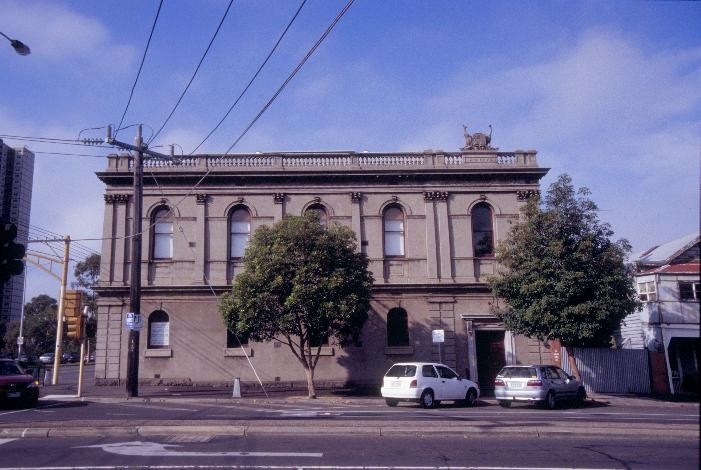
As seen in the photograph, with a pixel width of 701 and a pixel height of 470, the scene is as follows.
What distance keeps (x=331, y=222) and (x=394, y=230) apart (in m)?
3.13

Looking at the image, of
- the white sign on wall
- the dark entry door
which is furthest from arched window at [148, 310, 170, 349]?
the dark entry door

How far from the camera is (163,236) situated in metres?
29.1

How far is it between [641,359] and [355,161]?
16.3 m

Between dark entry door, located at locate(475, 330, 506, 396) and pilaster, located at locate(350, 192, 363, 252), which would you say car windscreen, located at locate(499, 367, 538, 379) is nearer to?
dark entry door, located at locate(475, 330, 506, 396)

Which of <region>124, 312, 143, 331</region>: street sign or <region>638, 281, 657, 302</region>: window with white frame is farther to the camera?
<region>638, 281, 657, 302</region>: window with white frame

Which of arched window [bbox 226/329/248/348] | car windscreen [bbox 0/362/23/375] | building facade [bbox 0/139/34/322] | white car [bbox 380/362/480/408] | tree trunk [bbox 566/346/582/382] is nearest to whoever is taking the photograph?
car windscreen [bbox 0/362/23/375]

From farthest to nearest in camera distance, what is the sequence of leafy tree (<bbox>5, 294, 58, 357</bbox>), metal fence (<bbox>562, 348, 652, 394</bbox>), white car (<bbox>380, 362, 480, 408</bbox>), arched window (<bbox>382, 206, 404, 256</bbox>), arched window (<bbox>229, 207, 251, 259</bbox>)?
1. leafy tree (<bbox>5, 294, 58, 357</bbox>)
2. arched window (<bbox>382, 206, 404, 256</bbox>)
3. arched window (<bbox>229, 207, 251, 259</bbox>)
4. metal fence (<bbox>562, 348, 652, 394</bbox>)
5. white car (<bbox>380, 362, 480, 408</bbox>)

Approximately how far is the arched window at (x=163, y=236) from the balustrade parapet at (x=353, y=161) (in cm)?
257

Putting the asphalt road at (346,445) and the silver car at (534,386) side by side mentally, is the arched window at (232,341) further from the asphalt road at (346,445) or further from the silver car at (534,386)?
the asphalt road at (346,445)

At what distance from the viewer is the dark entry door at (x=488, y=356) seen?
92.0ft

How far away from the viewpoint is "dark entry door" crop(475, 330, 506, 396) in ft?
92.0

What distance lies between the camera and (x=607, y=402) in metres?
23.3

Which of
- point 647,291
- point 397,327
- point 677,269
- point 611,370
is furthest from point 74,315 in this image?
point 677,269

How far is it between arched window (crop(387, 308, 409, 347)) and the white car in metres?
7.04
